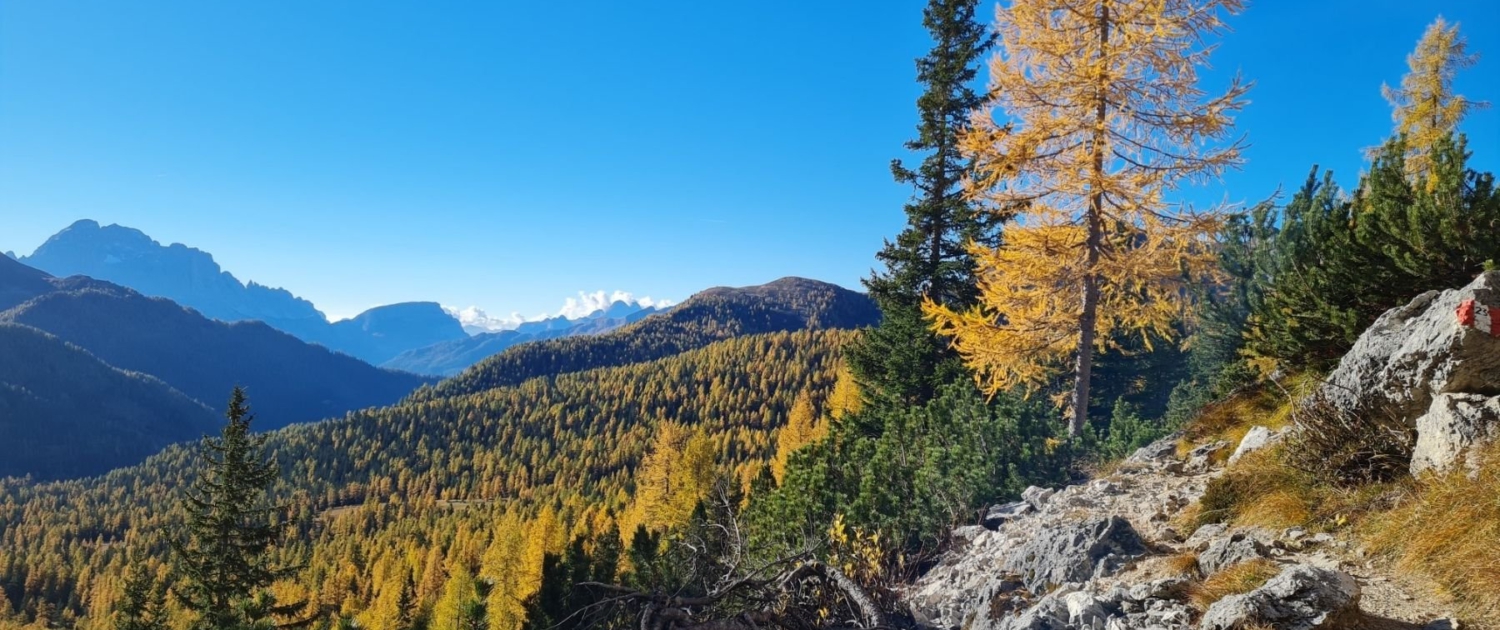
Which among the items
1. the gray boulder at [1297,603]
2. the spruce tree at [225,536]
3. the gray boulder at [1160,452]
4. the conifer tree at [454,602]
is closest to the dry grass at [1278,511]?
the gray boulder at [1297,603]

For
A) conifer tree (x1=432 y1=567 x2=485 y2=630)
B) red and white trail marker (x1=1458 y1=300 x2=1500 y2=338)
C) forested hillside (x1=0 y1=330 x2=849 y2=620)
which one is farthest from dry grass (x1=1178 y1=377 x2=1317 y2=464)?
forested hillside (x1=0 y1=330 x2=849 y2=620)

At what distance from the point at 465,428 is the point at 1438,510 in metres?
207

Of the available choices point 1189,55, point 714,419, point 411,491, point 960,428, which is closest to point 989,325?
point 960,428

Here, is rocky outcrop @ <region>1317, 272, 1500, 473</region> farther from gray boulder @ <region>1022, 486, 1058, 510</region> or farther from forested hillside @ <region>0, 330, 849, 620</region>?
forested hillside @ <region>0, 330, 849, 620</region>

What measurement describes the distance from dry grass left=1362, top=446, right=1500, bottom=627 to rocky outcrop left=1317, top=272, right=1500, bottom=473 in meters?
0.44

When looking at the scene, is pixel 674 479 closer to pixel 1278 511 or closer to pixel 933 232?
pixel 933 232

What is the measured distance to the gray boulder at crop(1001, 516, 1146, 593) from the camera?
6.08 metres

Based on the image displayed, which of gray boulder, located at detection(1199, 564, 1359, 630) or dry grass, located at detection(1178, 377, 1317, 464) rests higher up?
dry grass, located at detection(1178, 377, 1317, 464)

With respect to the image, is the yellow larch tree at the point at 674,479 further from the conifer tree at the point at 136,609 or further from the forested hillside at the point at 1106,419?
the conifer tree at the point at 136,609

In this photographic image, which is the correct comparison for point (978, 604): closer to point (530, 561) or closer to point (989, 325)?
point (989, 325)

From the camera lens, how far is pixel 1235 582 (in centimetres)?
447

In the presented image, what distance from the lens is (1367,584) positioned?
436 centimetres

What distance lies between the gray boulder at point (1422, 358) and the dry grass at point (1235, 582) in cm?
243

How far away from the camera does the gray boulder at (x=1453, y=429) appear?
4.89 meters
